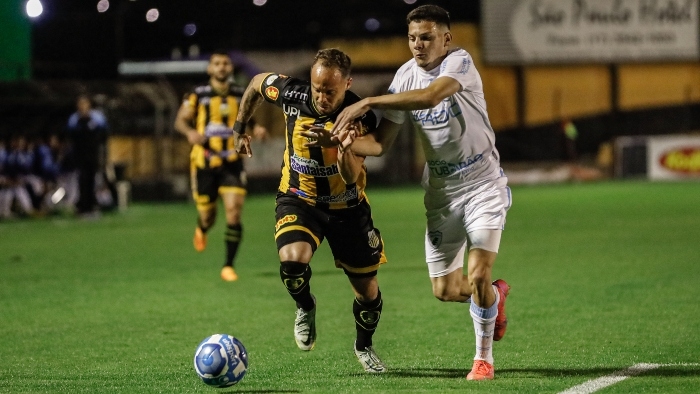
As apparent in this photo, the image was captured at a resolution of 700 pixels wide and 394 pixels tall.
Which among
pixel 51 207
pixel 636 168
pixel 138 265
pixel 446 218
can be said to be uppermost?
pixel 446 218

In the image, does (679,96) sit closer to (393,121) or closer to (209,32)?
(209,32)

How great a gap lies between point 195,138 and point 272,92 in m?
5.15

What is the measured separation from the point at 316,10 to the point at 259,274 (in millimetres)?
28418

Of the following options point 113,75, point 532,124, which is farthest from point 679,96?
point 113,75

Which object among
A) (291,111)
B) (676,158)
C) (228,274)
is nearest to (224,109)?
(228,274)

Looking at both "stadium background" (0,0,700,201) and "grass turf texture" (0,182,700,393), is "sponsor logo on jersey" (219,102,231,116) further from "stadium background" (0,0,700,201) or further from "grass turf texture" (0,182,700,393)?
"stadium background" (0,0,700,201)

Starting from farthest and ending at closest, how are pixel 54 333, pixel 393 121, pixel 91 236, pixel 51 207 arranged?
pixel 51 207, pixel 91 236, pixel 54 333, pixel 393 121

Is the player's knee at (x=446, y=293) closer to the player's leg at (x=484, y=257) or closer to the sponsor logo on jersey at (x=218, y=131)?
the player's leg at (x=484, y=257)

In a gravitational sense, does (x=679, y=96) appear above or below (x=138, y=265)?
below

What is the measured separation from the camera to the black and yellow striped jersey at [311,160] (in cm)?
700

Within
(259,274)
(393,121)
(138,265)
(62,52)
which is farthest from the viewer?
(62,52)

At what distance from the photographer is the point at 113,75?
104 ft

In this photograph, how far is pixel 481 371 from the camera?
6637 millimetres

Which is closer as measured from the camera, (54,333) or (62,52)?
(54,333)
